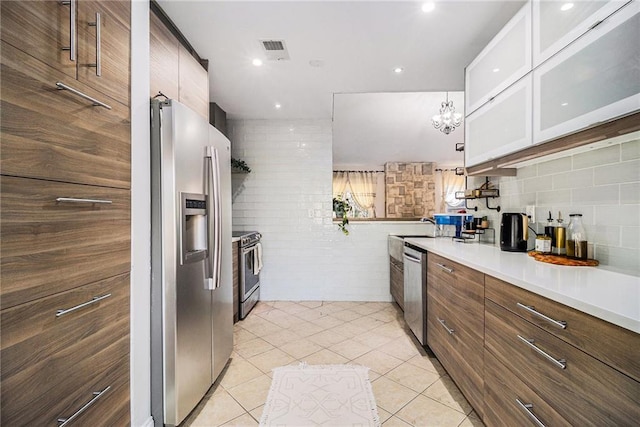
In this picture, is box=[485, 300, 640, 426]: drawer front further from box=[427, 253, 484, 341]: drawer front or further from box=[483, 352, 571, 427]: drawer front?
box=[427, 253, 484, 341]: drawer front

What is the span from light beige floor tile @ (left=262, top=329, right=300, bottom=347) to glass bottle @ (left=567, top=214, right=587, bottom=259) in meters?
2.21

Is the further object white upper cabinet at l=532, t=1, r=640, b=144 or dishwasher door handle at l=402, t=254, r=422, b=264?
dishwasher door handle at l=402, t=254, r=422, b=264

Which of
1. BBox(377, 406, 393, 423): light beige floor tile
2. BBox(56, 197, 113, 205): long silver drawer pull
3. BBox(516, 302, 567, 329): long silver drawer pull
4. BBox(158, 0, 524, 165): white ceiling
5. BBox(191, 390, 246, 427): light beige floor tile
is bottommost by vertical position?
BBox(191, 390, 246, 427): light beige floor tile

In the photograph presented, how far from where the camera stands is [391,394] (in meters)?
1.87

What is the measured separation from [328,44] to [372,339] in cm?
255

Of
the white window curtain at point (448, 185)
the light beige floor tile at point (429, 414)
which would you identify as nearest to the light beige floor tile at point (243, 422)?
the light beige floor tile at point (429, 414)

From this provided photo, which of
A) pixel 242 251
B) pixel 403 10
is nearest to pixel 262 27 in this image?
pixel 403 10

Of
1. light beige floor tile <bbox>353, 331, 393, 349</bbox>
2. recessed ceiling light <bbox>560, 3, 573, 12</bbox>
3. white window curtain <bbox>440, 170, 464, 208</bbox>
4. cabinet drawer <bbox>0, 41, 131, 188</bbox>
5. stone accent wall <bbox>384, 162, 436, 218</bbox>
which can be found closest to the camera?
cabinet drawer <bbox>0, 41, 131, 188</bbox>

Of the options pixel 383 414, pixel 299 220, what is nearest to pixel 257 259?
pixel 299 220

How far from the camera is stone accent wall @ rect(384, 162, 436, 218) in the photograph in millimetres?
8203

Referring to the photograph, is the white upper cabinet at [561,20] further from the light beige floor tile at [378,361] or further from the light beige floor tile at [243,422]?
the light beige floor tile at [243,422]

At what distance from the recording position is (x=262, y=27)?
6.52ft

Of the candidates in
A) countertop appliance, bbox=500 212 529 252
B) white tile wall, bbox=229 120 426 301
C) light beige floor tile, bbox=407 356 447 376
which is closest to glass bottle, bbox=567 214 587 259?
countertop appliance, bbox=500 212 529 252

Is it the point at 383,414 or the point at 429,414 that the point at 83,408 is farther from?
the point at 429,414
